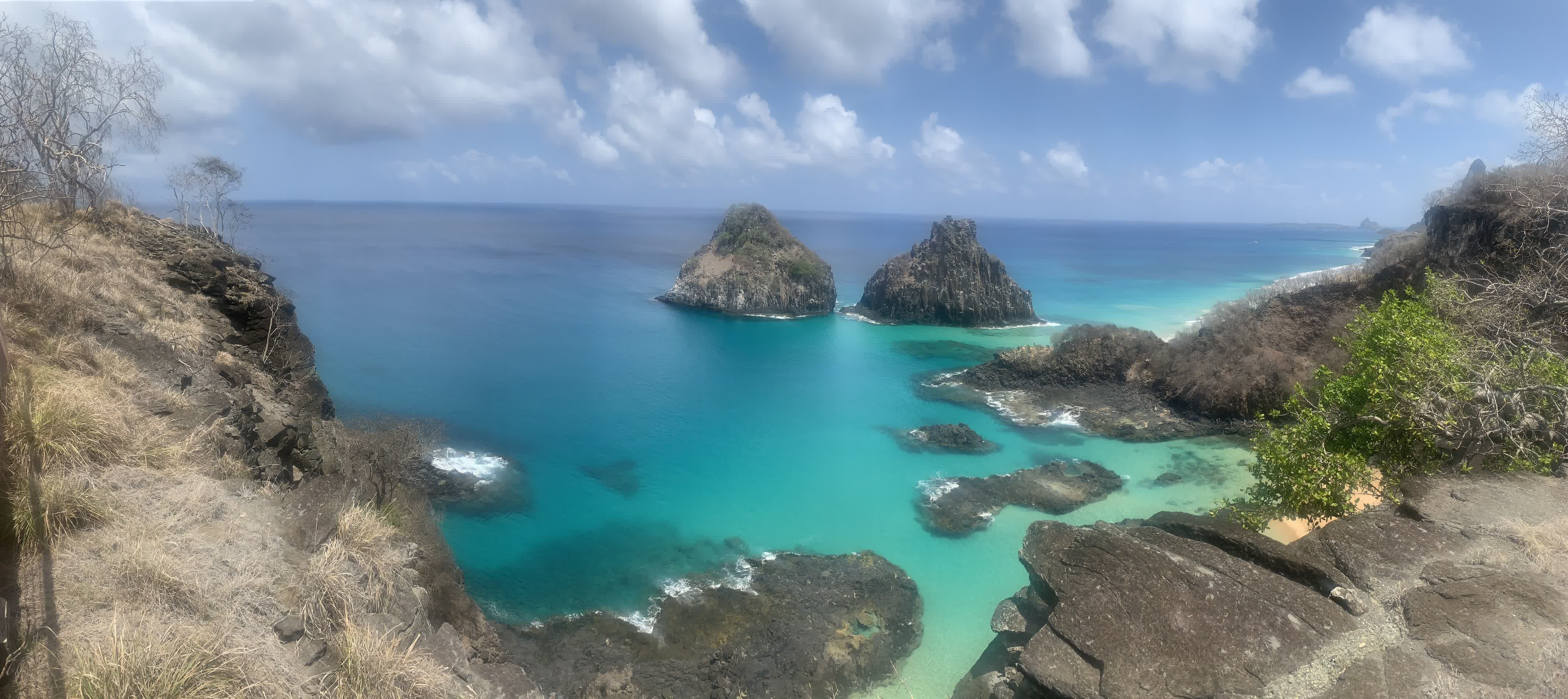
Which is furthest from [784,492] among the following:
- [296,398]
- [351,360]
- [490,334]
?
[490,334]

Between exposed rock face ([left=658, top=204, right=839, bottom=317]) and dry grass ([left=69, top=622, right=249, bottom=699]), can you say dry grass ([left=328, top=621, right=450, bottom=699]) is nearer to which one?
dry grass ([left=69, top=622, right=249, bottom=699])

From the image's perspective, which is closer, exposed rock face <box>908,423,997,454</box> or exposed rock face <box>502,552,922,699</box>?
exposed rock face <box>502,552,922,699</box>

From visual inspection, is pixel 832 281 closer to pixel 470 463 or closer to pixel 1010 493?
pixel 1010 493

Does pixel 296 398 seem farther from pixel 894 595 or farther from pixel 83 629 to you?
pixel 894 595

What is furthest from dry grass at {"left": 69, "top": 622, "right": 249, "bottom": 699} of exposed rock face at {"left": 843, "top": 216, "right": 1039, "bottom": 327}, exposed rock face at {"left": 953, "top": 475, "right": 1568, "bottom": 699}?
exposed rock face at {"left": 843, "top": 216, "right": 1039, "bottom": 327}

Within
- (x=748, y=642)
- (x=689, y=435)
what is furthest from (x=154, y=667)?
(x=689, y=435)

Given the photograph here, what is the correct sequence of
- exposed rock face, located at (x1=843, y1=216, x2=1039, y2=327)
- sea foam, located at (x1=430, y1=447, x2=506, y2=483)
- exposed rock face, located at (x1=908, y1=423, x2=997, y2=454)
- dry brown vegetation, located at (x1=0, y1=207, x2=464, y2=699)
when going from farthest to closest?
1. exposed rock face, located at (x1=843, y1=216, x2=1039, y2=327)
2. exposed rock face, located at (x1=908, y1=423, x2=997, y2=454)
3. sea foam, located at (x1=430, y1=447, x2=506, y2=483)
4. dry brown vegetation, located at (x1=0, y1=207, x2=464, y2=699)
